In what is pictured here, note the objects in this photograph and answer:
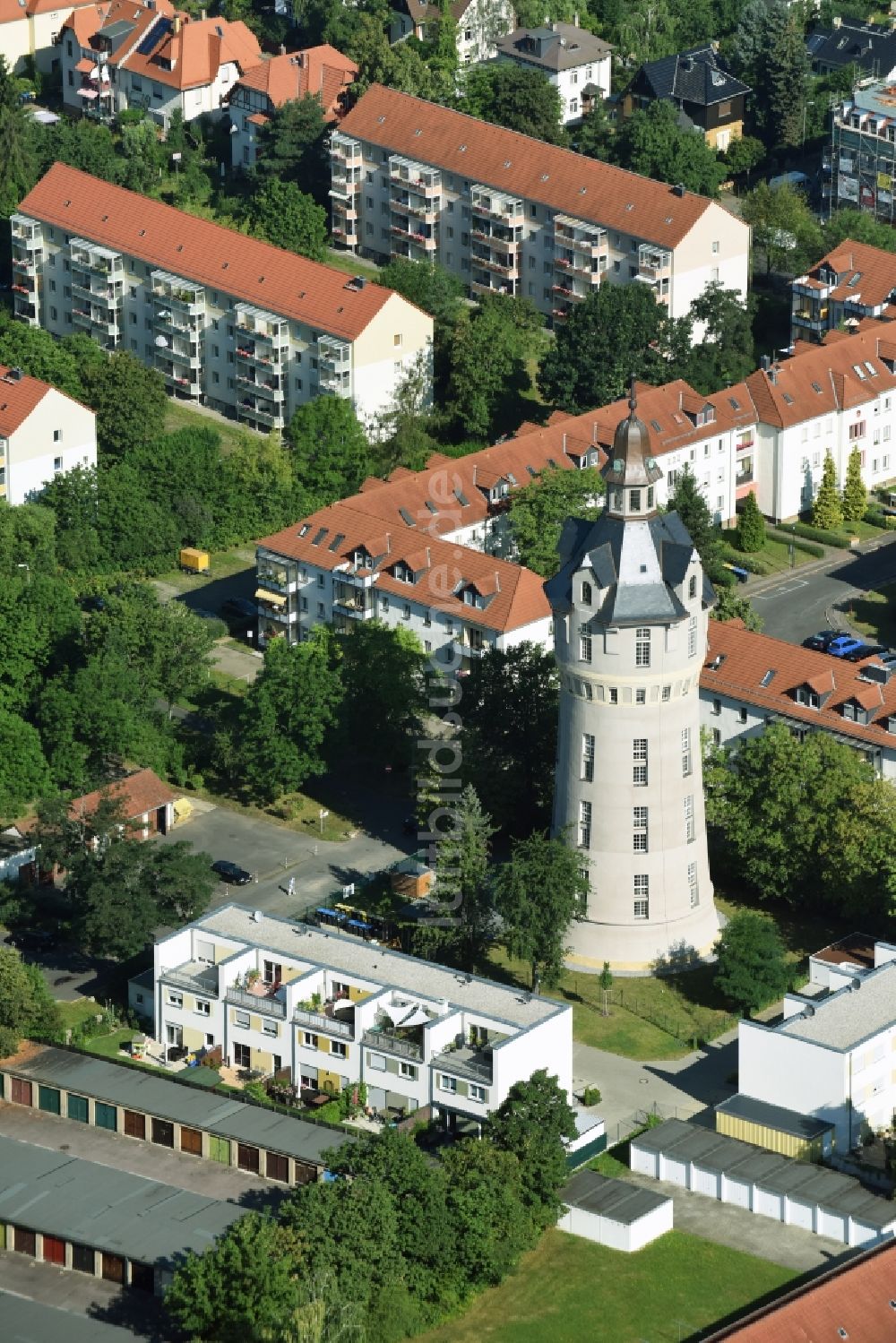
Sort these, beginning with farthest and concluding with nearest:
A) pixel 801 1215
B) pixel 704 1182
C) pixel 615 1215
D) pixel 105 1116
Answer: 1. pixel 105 1116
2. pixel 704 1182
3. pixel 801 1215
4. pixel 615 1215

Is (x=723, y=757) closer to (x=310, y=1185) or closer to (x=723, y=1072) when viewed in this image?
(x=723, y=1072)

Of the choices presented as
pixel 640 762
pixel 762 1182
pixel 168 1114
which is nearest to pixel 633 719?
pixel 640 762

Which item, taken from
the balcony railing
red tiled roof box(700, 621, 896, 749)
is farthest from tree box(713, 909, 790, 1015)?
the balcony railing

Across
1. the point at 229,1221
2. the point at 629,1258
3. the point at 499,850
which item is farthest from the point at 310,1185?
the point at 499,850

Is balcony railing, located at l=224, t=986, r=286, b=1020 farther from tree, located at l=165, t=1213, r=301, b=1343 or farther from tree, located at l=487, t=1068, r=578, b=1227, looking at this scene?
tree, located at l=165, t=1213, r=301, b=1343

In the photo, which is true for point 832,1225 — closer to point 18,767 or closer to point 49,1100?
point 49,1100

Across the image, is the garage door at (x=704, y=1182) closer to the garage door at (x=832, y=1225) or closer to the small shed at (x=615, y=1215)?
the small shed at (x=615, y=1215)
